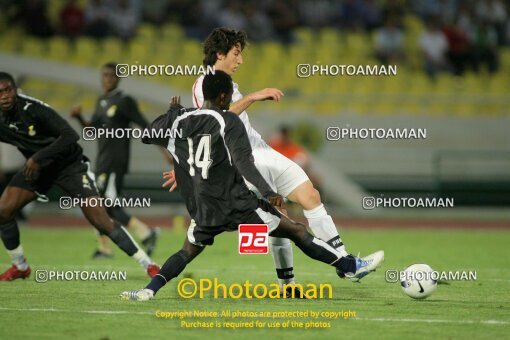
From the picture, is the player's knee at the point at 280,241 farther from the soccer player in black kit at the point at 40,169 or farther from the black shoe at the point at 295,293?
the soccer player in black kit at the point at 40,169

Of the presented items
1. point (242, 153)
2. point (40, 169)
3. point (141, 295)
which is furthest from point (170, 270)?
point (40, 169)

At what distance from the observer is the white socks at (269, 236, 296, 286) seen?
29.0ft

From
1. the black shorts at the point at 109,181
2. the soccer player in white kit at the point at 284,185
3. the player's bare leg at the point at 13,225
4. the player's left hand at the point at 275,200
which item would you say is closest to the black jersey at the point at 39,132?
the player's bare leg at the point at 13,225

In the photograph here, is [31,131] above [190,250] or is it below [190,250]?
above

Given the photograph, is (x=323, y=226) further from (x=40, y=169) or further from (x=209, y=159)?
(x=40, y=169)

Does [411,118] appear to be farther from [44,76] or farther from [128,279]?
[128,279]

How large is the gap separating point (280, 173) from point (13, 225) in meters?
3.05

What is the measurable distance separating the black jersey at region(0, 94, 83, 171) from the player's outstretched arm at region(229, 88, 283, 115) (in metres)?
2.18

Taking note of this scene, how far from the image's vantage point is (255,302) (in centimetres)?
856

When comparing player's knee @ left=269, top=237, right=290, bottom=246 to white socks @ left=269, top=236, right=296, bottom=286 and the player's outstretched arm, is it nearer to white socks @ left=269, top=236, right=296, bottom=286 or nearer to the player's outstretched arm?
white socks @ left=269, top=236, right=296, bottom=286

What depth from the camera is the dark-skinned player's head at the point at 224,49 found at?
9.04 m

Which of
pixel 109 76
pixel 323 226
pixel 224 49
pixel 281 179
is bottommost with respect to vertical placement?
pixel 323 226

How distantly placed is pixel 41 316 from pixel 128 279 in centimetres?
266

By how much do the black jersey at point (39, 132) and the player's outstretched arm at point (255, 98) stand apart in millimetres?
2181
